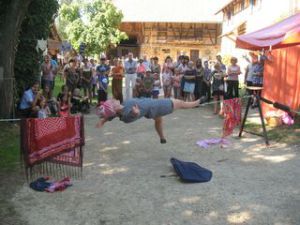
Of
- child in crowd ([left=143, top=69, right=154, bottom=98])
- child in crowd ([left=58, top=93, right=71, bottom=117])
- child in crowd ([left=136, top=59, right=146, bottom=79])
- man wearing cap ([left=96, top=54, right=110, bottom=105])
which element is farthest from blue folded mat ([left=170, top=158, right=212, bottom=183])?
child in crowd ([left=136, top=59, right=146, bottom=79])

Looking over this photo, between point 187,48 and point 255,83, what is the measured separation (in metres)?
29.9

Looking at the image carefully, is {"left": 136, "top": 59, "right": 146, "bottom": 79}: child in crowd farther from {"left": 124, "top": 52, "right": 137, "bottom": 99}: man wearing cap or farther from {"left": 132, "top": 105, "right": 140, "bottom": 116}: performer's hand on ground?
{"left": 132, "top": 105, "right": 140, "bottom": 116}: performer's hand on ground

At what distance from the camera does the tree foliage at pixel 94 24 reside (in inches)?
1446

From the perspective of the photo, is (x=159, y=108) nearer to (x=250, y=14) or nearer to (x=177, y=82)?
(x=177, y=82)

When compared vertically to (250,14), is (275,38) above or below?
below

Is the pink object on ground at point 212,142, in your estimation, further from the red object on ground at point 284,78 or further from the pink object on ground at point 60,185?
the pink object on ground at point 60,185

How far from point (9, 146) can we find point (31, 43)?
461 centimetres

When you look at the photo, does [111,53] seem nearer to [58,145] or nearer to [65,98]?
[65,98]

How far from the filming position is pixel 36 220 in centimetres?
527

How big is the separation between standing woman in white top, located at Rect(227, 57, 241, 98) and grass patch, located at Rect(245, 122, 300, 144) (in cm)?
245

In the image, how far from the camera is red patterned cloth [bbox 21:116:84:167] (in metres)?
6.51

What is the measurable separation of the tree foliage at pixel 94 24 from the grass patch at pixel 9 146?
2696 cm

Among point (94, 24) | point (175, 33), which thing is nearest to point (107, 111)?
point (94, 24)

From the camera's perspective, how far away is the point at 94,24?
120 ft
